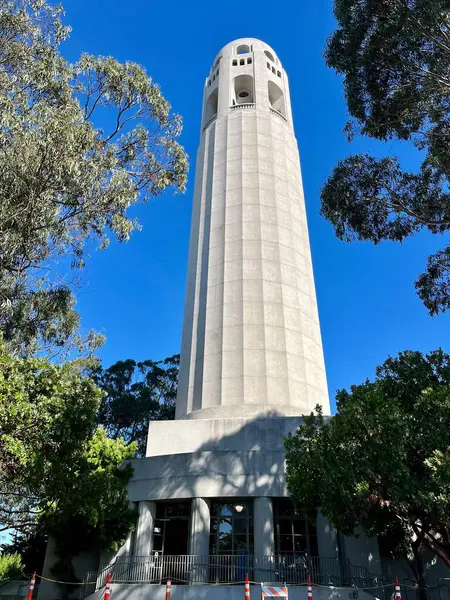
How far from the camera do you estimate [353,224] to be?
1938 centimetres

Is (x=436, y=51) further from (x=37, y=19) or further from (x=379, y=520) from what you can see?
(x=379, y=520)

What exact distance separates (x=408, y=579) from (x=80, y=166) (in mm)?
19379

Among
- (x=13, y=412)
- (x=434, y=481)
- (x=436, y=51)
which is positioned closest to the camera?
(x=434, y=481)

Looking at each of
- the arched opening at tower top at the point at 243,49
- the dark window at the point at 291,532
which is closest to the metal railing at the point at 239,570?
the dark window at the point at 291,532

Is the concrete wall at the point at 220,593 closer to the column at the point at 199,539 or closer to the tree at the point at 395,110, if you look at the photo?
the column at the point at 199,539

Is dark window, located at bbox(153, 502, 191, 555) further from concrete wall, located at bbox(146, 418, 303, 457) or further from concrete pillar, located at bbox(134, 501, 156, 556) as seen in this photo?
concrete wall, located at bbox(146, 418, 303, 457)

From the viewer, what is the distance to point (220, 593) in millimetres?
15625

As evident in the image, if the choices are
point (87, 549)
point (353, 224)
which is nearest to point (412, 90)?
point (353, 224)

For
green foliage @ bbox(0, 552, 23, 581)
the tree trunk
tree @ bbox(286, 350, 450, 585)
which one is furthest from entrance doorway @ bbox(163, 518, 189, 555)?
green foliage @ bbox(0, 552, 23, 581)

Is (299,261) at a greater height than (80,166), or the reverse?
(299,261)

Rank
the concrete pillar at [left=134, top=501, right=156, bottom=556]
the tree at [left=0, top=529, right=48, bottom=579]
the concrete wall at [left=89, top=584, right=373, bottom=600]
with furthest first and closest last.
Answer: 1. the tree at [left=0, top=529, right=48, bottom=579]
2. the concrete pillar at [left=134, top=501, right=156, bottom=556]
3. the concrete wall at [left=89, top=584, right=373, bottom=600]

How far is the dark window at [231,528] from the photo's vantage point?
61.5ft

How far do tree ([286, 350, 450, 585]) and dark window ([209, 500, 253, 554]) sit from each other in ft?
12.8

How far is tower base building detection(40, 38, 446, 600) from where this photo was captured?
692 inches
